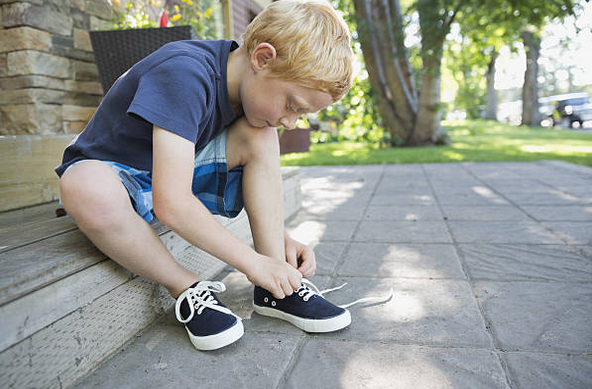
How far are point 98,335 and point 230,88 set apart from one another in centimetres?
74

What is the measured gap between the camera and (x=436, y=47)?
661cm

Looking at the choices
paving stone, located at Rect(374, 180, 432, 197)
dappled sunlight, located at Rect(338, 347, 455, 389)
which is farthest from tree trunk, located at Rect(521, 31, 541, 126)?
dappled sunlight, located at Rect(338, 347, 455, 389)

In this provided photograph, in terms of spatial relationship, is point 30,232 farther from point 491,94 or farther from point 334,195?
point 491,94

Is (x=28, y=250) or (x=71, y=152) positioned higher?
(x=71, y=152)

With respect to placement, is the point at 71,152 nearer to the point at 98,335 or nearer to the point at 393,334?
the point at 98,335

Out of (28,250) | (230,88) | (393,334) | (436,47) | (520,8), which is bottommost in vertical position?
(393,334)

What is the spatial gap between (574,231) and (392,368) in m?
1.57

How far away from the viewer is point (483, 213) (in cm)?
256

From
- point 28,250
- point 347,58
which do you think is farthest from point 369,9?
point 28,250

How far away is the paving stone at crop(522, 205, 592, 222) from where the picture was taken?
2346mm

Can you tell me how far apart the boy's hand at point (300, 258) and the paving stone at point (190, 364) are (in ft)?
0.84

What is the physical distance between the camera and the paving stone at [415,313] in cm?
117

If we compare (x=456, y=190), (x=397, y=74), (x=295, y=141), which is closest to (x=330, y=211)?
(x=456, y=190)

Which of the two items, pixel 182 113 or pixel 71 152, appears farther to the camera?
pixel 71 152
